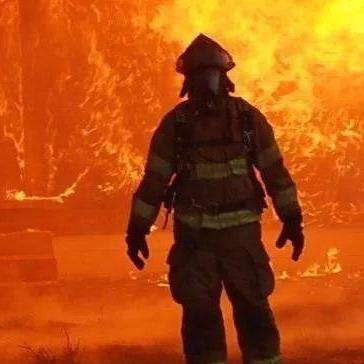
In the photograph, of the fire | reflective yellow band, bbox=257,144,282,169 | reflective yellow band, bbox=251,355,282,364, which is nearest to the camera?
reflective yellow band, bbox=251,355,282,364

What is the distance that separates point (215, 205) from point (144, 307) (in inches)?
102

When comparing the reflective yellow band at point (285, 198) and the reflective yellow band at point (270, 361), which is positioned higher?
the reflective yellow band at point (285, 198)

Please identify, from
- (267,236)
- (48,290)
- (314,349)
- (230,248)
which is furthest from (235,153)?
(267,236)

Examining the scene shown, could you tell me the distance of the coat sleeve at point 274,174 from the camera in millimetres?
3594

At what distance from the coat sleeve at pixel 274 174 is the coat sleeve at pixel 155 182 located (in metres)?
0.45

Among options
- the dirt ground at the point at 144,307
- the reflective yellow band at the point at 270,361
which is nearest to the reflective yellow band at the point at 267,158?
the reflective yellow band at the point at 270,361

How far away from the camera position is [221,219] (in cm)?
356

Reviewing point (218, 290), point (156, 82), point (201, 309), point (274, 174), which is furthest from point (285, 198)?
point (156, 82)

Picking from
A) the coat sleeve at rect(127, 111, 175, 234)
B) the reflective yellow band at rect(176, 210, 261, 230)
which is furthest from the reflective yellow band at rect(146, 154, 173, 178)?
the reflective yellow band at rect(176, 210, 261, 230)

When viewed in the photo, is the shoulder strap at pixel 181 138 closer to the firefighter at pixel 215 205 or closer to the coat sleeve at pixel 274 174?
the firefighter at pixel 215 205

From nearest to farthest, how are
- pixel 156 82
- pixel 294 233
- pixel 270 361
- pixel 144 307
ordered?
pixel 270 361, pixel 294 233, pixel 144 307, pixel 156 82

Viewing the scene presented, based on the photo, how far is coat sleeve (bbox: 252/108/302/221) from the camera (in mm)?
3594

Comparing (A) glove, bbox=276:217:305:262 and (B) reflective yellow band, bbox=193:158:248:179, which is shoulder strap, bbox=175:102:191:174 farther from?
(A) glove, bbox=276:217:305:262

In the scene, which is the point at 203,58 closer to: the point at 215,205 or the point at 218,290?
the point at 215,205
